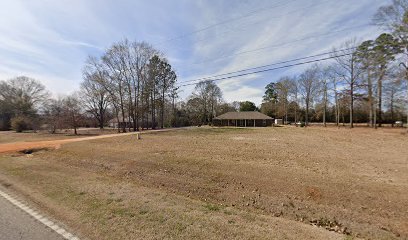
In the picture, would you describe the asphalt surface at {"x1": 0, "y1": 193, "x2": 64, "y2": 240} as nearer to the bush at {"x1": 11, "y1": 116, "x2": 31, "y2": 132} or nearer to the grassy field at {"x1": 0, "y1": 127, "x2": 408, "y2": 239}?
the grassy field at {"x1": 0, "y1": 127, "x2": 408, "y2": 239}

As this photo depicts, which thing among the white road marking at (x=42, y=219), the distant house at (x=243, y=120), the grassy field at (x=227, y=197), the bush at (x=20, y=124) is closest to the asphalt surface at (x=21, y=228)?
the white road marking at (x=42, y=219)

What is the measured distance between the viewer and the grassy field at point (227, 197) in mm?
4113

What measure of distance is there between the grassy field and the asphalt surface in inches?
16.3

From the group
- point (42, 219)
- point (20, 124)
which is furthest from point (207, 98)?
point (42, 219)

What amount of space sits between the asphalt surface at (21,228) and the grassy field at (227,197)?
16.3 inches

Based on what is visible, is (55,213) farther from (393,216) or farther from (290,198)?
(393,216)

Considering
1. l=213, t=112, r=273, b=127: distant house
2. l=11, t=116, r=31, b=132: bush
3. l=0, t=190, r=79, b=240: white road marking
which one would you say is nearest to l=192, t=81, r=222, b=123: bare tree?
l=213, t=112, r=273, b=127: distant house

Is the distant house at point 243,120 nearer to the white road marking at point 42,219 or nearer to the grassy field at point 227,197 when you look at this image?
the grassy field at point 227,197

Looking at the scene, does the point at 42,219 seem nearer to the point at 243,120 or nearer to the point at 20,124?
the point at 20,124

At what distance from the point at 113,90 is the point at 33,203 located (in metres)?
31.2

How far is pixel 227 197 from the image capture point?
6312 millimetres

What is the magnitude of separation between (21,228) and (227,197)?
16.2 feet

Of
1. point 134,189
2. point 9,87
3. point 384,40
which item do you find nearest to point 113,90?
point 134,189

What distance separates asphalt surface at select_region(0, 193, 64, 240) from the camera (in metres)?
3.73
